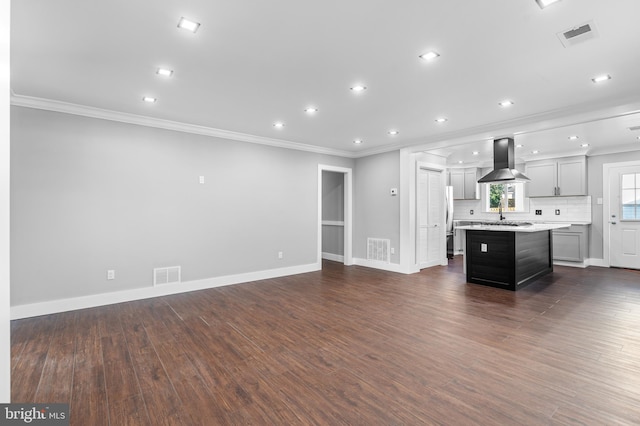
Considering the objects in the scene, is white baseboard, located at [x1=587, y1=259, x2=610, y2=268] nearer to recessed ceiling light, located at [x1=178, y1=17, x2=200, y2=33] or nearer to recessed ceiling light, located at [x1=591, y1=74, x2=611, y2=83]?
recessed ceiling light, located at [x1=591, y1=74, x2=611, y2=83]

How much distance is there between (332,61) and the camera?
111 inches

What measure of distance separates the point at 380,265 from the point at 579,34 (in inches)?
196

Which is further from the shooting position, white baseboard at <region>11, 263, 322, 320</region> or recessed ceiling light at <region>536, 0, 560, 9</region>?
A: white baseboard at <region>11, 263, 322, 320</region>

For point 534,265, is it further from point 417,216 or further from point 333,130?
point 333,130

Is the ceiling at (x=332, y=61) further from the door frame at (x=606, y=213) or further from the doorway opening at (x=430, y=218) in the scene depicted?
the door frame at (x=606, y=213)

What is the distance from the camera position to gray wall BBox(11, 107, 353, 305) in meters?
3.71

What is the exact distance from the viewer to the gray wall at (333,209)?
7570 mm

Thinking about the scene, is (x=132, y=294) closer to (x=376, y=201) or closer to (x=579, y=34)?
(x=376, y=201)

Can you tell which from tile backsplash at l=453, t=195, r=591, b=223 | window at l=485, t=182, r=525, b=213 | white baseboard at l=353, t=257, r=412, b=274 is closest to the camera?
white baseboard at l=353, t=257, r=412, b=274

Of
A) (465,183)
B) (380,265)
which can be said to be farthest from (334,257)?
(465,183)

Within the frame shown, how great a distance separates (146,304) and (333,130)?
3860mm

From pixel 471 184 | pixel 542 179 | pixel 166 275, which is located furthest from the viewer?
pixel 471 184

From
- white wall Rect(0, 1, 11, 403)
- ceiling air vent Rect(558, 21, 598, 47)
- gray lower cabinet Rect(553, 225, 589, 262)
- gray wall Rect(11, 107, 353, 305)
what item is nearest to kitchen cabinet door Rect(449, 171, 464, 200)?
gray lower cabinet Rect(553, 225, 589, 262)

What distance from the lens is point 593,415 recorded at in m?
1.86
